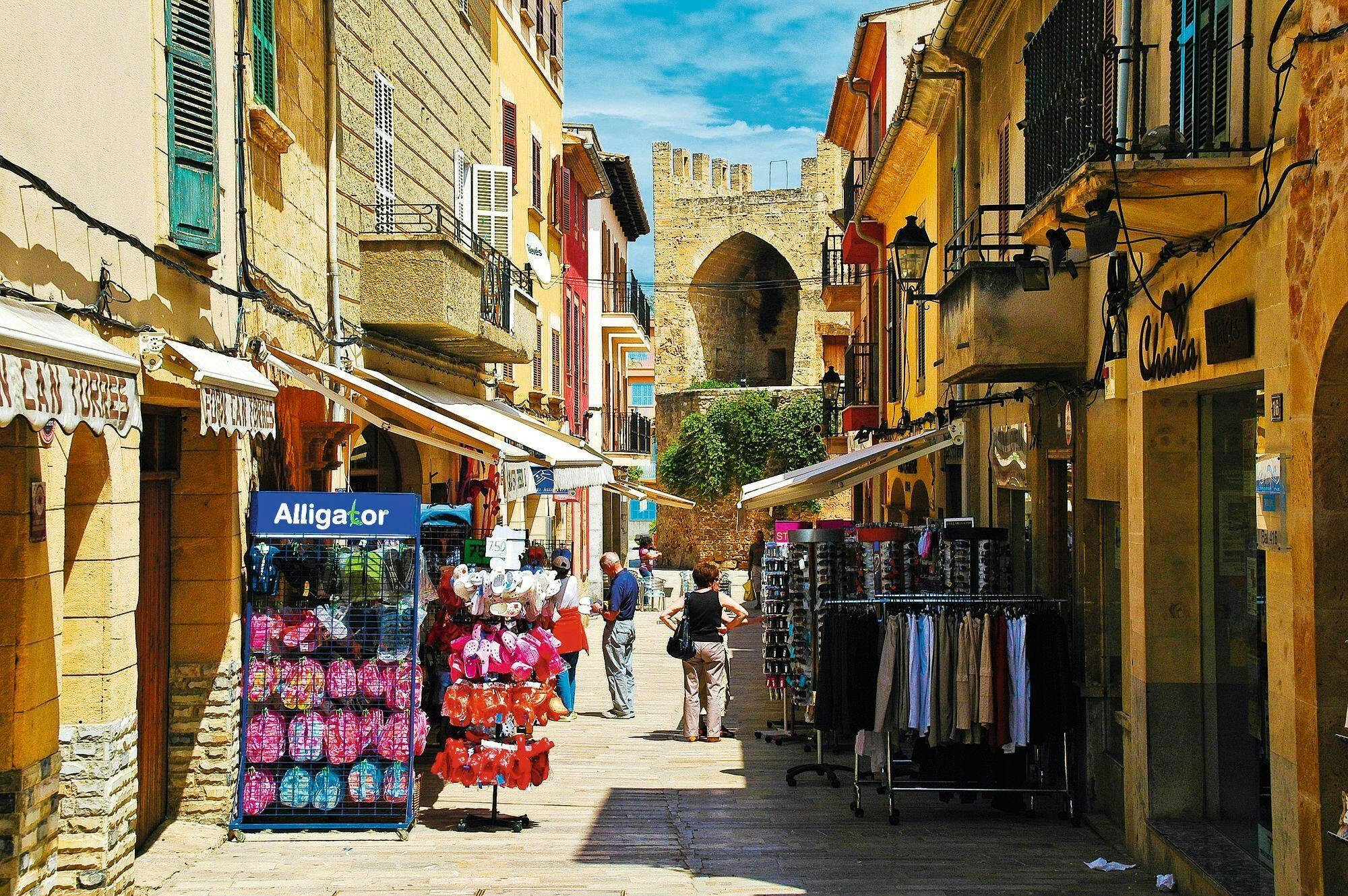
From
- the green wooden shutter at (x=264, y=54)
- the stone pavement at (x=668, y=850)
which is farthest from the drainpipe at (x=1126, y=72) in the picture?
the green wooden shutter at (x=264, y=54)

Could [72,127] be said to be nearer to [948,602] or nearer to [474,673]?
[474,673]

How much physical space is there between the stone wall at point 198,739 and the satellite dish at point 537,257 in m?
12.6

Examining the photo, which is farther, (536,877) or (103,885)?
(536,877)

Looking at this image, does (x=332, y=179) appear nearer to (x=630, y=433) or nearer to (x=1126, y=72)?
(x=1126, y=72)

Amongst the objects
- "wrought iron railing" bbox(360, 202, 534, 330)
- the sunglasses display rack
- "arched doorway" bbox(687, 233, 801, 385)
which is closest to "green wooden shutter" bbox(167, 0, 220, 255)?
the sunglasses display rack

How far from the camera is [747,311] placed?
182ft

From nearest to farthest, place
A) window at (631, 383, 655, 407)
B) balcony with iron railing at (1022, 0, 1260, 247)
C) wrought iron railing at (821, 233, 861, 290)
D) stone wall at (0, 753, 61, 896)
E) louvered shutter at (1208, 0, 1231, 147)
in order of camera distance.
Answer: stone wall at (0, 753, 61, 896)
balcony with iron railing at (1022, 0, 1260, 247)
louvered shutter at (1208, 0, 1231, 147)
wrought iron railing at (821, 233, 861, 290)
window at (631, 383, 655, 407)

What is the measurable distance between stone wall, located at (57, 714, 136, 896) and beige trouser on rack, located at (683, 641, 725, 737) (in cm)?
605

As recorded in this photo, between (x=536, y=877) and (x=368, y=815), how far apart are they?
1.55 metres

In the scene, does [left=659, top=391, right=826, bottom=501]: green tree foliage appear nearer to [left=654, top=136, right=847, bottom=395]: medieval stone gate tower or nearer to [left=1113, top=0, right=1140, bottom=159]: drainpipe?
[left=654, top=136, right=847, bottom=395]: medieval stone gate tower

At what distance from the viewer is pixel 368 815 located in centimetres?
873

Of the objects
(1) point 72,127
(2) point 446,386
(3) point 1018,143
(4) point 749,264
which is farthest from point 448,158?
(4) point 749,264

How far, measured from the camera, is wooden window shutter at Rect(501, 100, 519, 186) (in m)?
20.4

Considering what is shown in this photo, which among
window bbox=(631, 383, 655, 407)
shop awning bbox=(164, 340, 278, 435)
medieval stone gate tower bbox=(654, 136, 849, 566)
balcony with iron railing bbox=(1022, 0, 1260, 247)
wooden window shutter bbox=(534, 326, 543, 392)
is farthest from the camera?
medieval stone gate tower bbox=(654, 136, 849, 566)
